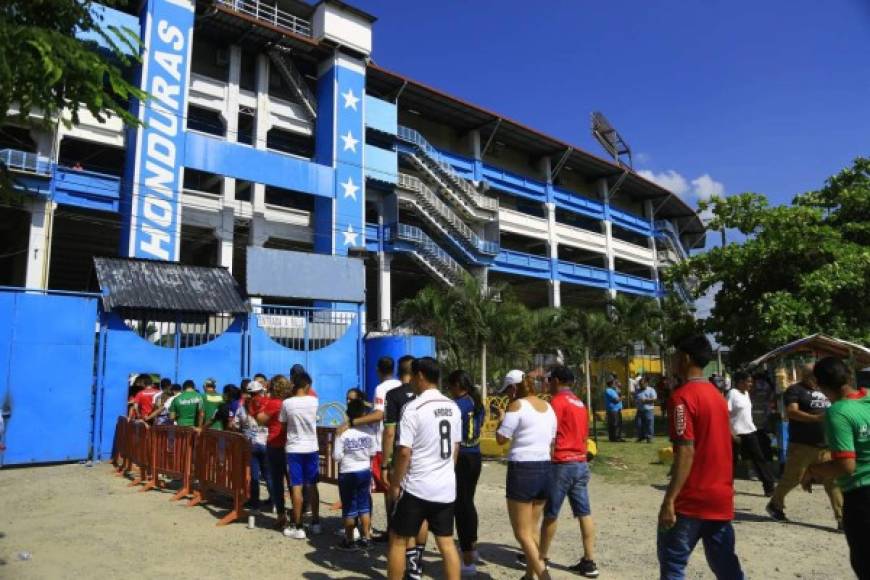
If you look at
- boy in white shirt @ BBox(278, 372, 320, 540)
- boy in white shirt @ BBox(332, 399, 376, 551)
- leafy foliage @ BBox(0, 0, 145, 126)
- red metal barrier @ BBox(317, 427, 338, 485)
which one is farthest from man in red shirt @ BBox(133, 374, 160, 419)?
leafy foliage @ BBox(0, 0, 145, 126)

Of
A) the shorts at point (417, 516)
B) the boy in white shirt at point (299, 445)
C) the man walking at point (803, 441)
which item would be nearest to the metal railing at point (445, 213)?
the man walking at point (803, 441)

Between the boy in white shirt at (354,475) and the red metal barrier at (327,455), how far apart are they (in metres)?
2.32

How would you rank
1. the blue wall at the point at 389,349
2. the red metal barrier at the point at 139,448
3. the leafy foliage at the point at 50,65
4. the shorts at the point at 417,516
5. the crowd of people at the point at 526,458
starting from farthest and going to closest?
A: the blue wall at the point at 389,349
the red metal barrier at the point at 139,448
the shorts at the point at 417,516
the leafy foliage at the point at 50,65
the crowd of people at the point at 526,458

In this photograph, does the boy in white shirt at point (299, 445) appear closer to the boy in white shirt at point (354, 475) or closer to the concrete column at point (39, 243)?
the boy in white shirt at point (354, 475)

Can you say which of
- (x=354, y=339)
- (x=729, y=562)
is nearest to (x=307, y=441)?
(x=729, y=562)

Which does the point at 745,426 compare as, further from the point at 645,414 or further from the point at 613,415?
the point at 613,415

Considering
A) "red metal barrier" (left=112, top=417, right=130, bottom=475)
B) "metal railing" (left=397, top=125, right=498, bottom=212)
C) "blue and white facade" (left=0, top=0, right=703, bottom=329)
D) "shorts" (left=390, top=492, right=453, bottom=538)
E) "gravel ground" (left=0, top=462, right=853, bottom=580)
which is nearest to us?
"shorts" (left=390, top=492, right=453, bottom=538)

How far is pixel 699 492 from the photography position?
12.0 feet

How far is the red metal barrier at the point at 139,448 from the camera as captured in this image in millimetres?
10180

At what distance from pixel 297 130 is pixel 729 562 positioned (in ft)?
93.5

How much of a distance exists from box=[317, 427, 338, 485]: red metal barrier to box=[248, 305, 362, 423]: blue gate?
654 centimetres

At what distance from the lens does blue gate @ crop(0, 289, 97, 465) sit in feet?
39.4

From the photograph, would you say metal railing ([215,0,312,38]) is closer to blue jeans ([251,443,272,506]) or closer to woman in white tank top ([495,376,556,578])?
blue jeans ([251,443,272,506])

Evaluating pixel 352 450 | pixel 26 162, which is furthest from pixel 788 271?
pixel 26 162
